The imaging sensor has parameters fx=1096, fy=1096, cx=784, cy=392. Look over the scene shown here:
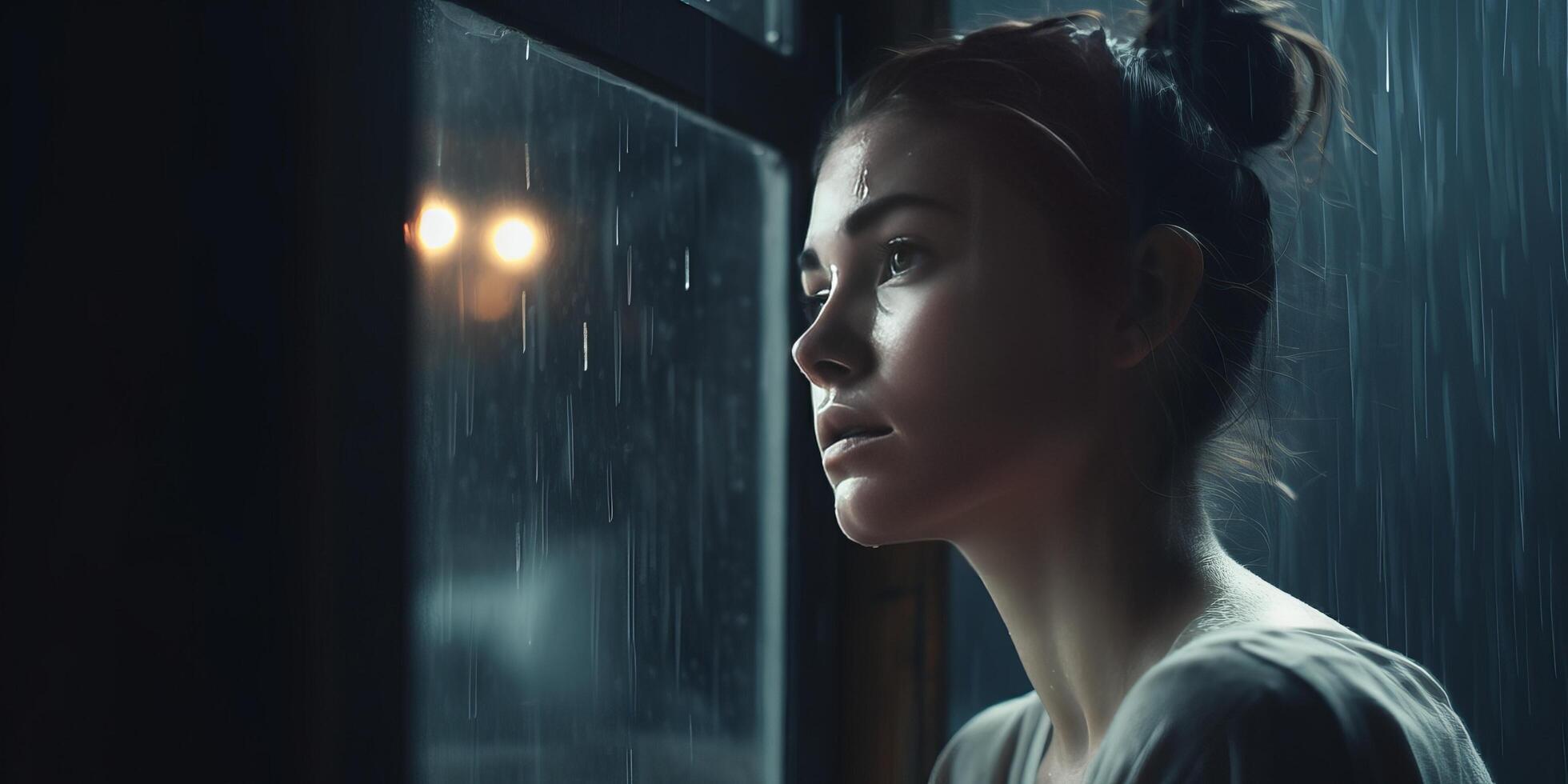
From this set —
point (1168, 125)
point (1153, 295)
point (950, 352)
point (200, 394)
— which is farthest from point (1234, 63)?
point (200, 394)

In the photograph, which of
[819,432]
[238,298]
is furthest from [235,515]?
[819,432]

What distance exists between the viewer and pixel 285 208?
57cm

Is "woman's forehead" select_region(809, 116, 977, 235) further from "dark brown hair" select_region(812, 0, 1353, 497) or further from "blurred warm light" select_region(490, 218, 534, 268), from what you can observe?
"blurred warm light" select_region(490, 218, 534, 268)

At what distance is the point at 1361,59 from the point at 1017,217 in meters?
0.59

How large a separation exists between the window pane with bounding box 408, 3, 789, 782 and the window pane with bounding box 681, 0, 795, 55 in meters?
0.12

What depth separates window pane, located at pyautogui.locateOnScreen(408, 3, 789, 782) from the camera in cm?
73

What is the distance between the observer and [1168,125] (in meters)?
0.70

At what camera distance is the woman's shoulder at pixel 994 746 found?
31.0 inches

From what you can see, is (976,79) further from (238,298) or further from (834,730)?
(834,730)

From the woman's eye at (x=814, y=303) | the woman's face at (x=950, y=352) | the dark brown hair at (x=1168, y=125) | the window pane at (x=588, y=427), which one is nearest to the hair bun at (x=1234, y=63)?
the dark brown hair at (x=1168, y=125)

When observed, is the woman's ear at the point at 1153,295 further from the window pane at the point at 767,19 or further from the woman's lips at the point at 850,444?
the window pane at the point at 767,19

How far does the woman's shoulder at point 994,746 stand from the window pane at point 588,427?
0.82ft

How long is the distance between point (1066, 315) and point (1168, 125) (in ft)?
0.48

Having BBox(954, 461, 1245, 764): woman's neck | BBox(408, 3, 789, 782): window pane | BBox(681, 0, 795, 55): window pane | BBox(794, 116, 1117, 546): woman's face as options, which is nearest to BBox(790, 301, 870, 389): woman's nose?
BBox(794, 116, 1117, 546): woman's face
